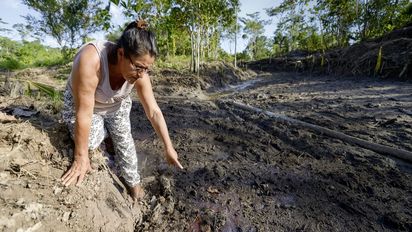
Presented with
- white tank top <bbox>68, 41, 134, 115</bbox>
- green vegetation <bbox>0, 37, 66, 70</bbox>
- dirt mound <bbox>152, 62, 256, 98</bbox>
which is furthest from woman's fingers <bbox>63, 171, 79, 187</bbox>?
green vegetation <bbox>0, 37, 66, 70</bbox>

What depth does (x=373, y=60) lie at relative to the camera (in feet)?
32.5

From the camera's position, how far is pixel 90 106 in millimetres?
1610

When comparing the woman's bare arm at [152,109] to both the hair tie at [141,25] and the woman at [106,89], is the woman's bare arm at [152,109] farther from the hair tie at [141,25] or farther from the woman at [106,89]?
the hair tie at [141,25]

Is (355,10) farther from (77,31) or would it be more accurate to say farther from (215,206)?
(215,206)

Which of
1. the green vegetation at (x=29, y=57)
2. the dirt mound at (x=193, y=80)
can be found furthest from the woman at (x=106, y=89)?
the green vegetation at (x=29, y=57)

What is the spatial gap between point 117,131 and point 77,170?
1.61 feet

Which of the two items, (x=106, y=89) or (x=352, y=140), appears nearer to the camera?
(x=106, y=89)

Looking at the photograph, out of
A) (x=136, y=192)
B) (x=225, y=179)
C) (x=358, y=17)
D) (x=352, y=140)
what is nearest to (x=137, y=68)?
(x=136, y=192)

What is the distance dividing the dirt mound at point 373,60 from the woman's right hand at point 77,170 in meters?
9.88

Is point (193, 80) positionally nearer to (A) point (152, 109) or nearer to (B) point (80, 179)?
(A) point (152, 109)

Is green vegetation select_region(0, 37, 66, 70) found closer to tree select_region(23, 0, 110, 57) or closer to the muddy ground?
tree select_region(23, 0, 110, 57)

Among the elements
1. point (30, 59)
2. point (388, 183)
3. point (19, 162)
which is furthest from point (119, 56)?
point (30, 59)

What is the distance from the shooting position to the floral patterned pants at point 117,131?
6.26 ft

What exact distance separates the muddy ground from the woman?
212 mm
